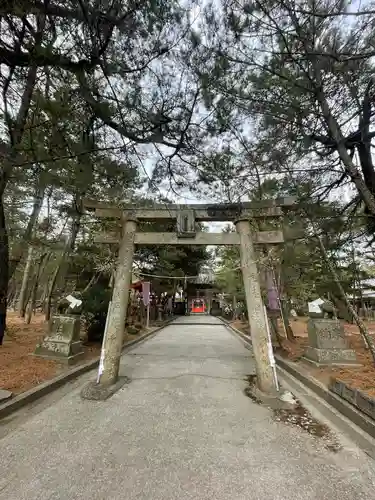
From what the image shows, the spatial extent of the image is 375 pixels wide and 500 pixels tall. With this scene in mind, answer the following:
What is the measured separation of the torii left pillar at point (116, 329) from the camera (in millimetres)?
4832

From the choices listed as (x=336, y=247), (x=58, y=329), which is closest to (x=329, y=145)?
(x=336, y=247)

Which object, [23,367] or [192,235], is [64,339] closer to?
[23,367]

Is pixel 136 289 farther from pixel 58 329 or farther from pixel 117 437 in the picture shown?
pixel 117 437

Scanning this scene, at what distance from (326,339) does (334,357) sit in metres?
0.39

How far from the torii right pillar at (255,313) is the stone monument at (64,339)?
12.4ft

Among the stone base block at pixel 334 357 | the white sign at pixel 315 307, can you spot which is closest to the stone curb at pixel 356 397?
the stone base block at pixel 334 357

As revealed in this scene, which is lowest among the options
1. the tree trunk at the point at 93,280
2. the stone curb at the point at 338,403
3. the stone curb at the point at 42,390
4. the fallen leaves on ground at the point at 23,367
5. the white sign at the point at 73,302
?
the stone curb at the point at 338,403

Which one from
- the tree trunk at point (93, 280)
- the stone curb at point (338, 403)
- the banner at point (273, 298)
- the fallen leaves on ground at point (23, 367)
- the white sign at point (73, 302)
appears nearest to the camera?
the stone curb at point (338, 403)

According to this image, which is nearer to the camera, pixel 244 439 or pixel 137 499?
pixel 137 499

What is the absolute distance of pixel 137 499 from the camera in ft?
6.94

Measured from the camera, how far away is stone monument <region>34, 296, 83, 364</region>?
612cm

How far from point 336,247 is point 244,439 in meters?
5.04

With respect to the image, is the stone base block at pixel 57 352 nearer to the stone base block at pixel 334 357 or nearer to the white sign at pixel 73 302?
the white sign at pixel 73 302

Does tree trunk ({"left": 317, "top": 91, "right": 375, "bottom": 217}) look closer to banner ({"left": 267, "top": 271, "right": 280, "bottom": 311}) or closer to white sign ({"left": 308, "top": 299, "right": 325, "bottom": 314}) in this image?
white sign ({"left": 308, "top": 299, "right": 325, "bottom": 314})
